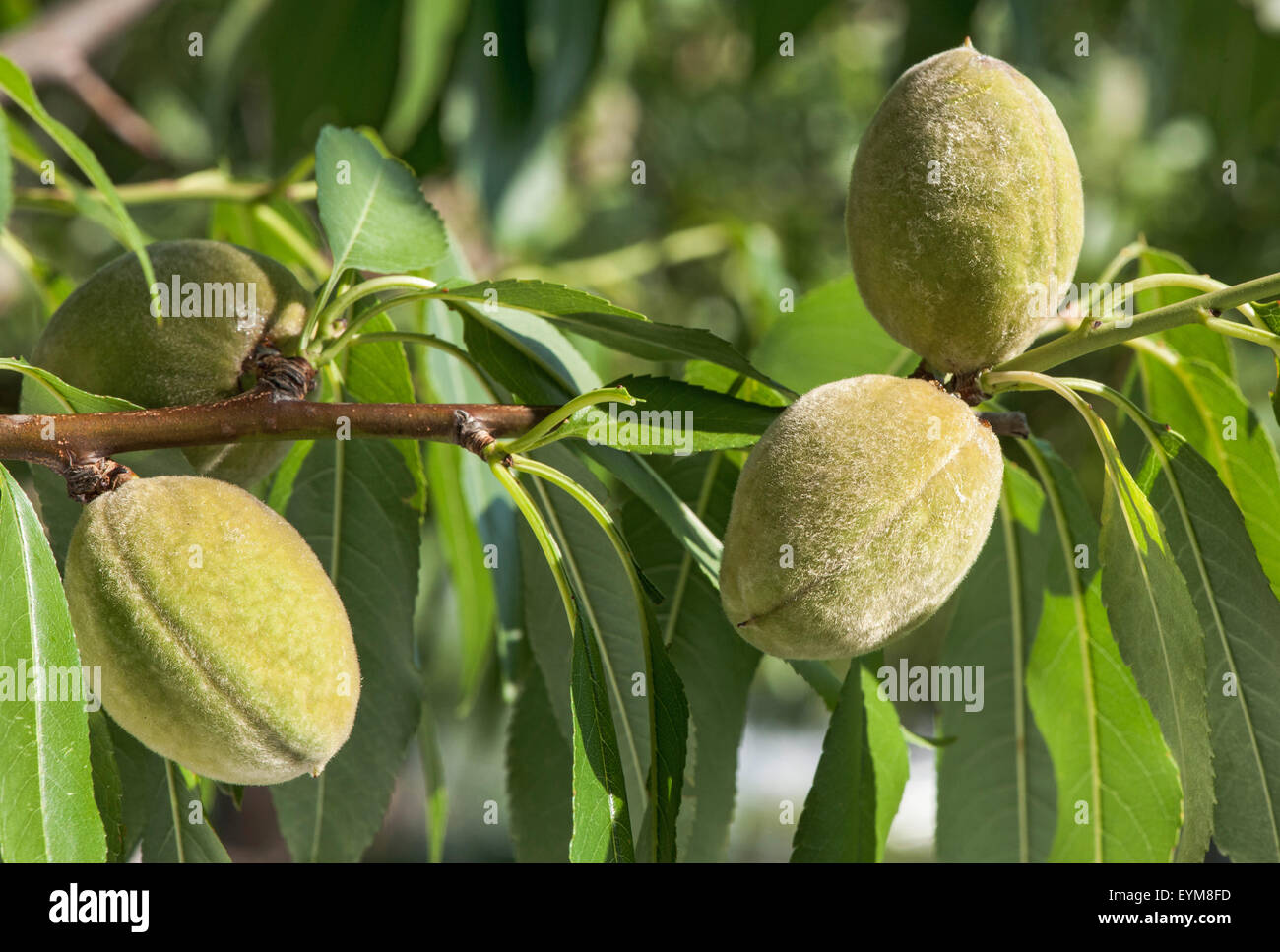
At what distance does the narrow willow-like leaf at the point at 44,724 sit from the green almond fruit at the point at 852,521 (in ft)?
1.49

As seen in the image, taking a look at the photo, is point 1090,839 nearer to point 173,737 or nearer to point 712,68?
point 173,737

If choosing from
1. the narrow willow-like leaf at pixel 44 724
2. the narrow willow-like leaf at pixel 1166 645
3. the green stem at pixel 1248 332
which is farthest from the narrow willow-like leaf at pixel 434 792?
the green stem at pixel 1248 332

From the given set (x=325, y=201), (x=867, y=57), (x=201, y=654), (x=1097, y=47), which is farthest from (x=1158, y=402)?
(x=867, y=57)

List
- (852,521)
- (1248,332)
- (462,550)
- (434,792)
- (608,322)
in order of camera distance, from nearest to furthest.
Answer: (852,521)
(1248,332)
(608,322)
(434,792)
(462,550)

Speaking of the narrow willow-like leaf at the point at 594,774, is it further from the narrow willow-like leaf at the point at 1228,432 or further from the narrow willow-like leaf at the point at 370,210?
the narrow willow-like leaf at the point at 1228,432

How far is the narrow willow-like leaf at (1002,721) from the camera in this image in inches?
49.2

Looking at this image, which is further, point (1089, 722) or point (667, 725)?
point (1089, 722)

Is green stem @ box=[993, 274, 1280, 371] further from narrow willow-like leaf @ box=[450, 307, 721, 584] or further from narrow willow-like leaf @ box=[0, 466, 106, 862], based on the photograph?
narrow willow-like leaf @ box=[0, 466, 106, 862]

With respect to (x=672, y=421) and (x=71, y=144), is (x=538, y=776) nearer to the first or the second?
(x=672, y=421)

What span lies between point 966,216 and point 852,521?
0.81 ft

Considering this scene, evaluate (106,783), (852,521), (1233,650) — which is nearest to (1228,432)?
(1233,650)

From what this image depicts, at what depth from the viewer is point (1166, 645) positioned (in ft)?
2.87

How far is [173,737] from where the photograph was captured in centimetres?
81

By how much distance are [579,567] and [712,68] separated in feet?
15.3
